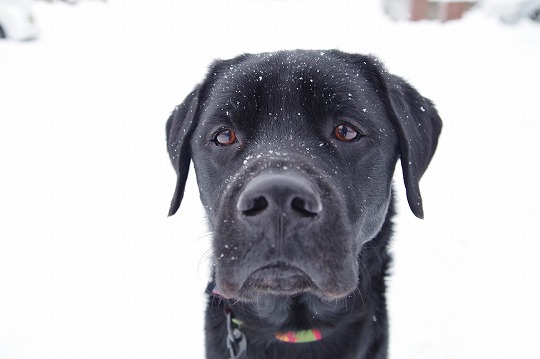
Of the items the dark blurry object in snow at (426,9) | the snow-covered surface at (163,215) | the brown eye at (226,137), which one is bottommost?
the snow-covered surface at (163,215)

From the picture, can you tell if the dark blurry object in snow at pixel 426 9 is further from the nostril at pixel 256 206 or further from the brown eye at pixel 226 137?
the nostril at pixel 256 206

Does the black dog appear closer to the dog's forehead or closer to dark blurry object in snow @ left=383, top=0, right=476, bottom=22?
the dog's forehead

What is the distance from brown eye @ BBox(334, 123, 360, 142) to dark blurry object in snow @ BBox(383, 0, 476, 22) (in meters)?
10.9

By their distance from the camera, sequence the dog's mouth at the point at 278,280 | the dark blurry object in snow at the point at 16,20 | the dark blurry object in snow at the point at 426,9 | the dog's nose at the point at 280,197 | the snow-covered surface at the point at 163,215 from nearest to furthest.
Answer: the dog's nose at the point at 280,197 → the dog's mouth at the point at 278,280 → the snow-covered surface at the point at 163,215 → the dark blurry object in snow at the point at 16,20 → the dark blurry object in snow at the point at 426,9

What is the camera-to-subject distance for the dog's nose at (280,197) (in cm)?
169

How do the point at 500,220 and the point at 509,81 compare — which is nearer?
the point at 500,220

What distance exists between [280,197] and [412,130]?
109 centimetres

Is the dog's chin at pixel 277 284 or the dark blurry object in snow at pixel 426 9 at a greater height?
the dark blurry object in snow at pixel 426 9

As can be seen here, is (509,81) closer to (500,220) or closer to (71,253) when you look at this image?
(500,220)

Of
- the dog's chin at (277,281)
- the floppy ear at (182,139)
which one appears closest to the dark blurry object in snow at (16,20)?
the floppy ear at (182,139)

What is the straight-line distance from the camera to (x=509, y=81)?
7848mm

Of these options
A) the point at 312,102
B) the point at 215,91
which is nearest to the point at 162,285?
the point at 215,91

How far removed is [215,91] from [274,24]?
11.9m

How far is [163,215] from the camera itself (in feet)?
15.9
